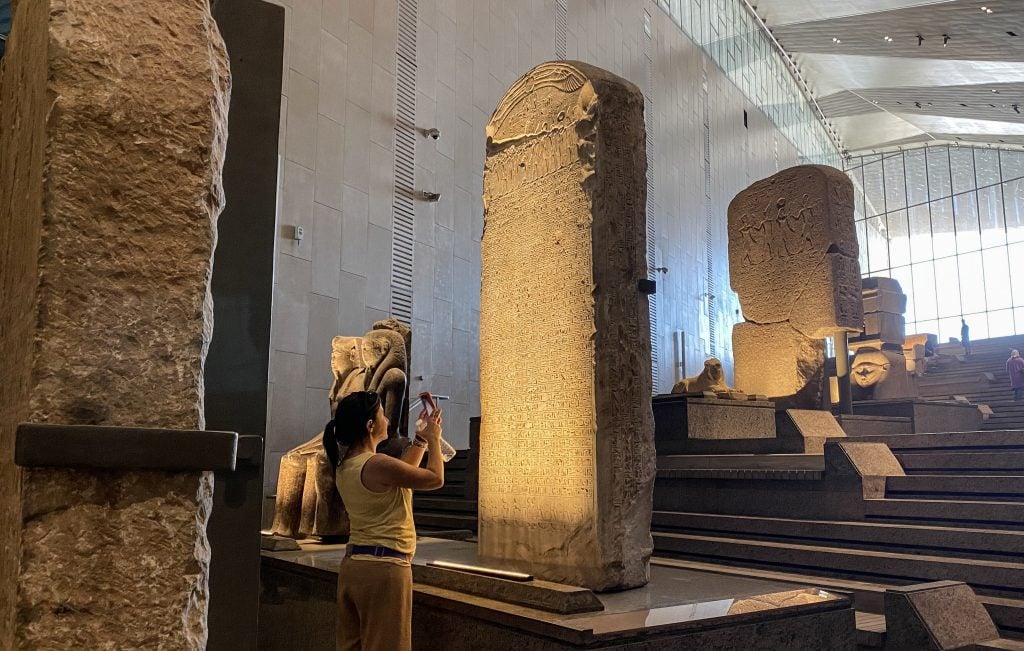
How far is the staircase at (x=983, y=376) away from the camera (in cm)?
1246

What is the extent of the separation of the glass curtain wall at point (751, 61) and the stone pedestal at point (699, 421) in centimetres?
1333

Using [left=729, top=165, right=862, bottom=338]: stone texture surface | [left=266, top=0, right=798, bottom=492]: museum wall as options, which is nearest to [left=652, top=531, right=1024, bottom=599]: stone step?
[left=729, top=165, right=862, bottom=338]: stone texture surface

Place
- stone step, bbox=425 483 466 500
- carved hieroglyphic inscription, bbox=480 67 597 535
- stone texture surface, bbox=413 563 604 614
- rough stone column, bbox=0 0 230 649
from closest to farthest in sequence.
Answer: rough stone column, bbox=0 0 230 649
stone texture surface, bbox=413 563 604 614
carved hieroglyphic inscription, bbox=480 67 597 535
stone step, bbox=425 483 466 500

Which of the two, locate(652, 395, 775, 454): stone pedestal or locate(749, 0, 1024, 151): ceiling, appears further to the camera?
locate(749, 0, 1024, 151): ceiling

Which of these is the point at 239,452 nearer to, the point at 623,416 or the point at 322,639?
the point at 623,416

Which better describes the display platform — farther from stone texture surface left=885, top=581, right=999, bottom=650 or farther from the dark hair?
the dark hair

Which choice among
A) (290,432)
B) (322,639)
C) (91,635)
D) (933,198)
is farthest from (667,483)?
(933,198)

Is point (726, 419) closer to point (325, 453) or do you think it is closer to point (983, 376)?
point (325, 453)

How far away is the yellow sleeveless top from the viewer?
10.9ft

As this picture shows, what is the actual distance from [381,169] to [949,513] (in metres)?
8.12

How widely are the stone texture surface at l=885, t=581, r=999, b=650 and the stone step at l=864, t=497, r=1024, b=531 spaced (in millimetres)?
1073

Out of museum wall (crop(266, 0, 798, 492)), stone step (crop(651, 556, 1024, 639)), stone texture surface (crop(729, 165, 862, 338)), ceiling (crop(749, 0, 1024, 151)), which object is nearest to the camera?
stone step (crop(651, 556, 1024, 639))

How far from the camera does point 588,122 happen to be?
4805 millimetres

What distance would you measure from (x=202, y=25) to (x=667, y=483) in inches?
234
